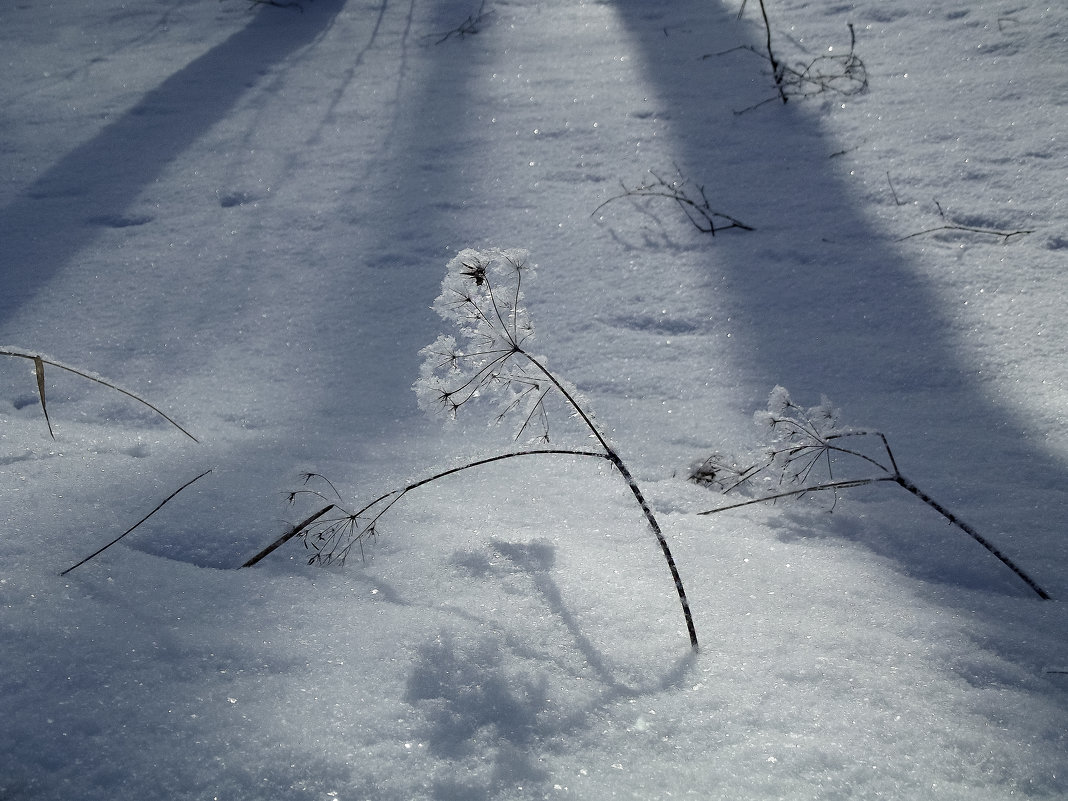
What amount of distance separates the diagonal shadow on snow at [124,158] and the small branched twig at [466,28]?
722mm

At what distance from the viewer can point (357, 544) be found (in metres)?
1.30

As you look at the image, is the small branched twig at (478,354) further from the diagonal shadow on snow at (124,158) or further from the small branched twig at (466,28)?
the small branched twig at (466,28)

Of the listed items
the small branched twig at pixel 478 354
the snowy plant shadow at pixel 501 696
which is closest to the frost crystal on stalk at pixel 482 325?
the small branched twig at pixel 478 354

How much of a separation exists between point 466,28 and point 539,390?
313 centimetres

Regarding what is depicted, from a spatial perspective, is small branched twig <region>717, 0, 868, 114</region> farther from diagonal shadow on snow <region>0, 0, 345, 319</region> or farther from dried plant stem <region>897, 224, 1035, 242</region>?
diagonal shadow on snow <region>0, 0, 345, 319</region>

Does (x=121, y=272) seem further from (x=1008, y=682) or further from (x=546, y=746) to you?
(x=1008, y=682)

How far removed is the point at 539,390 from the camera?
4.36ft

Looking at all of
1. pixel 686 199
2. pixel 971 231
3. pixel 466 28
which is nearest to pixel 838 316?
pixel 971 231

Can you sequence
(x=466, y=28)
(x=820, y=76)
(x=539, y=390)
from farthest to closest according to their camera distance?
(x=466, y=28), (x=820, y=76), (x=539, y=390)

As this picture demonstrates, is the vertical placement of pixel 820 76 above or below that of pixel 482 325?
above

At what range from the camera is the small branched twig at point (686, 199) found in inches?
95.0

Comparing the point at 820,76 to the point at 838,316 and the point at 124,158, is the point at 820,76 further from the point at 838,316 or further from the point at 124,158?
the point at 124,158

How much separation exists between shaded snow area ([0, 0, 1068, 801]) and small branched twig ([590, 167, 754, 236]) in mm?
27

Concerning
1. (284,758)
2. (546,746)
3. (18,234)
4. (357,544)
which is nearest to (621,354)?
(357,544)
